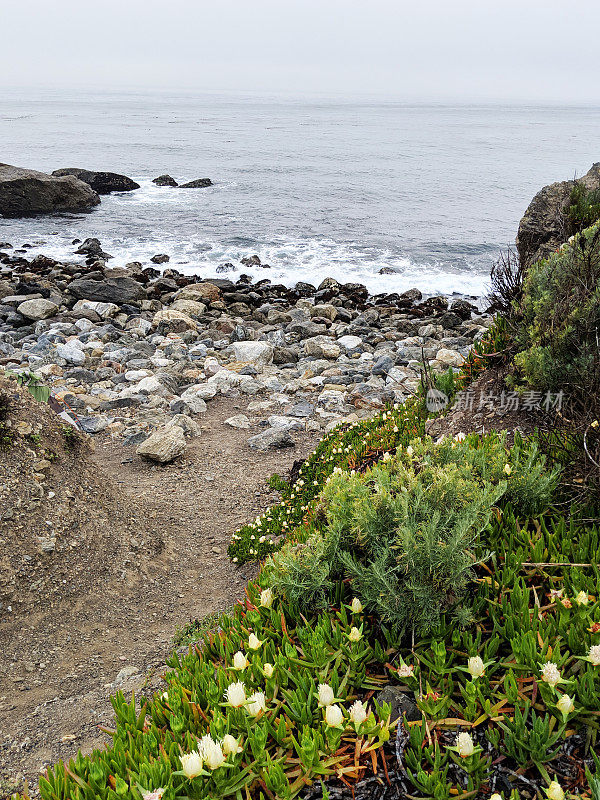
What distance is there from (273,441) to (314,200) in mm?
30901

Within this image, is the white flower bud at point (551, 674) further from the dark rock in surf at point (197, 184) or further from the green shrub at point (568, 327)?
the dark rock in surf at point (197, 184)

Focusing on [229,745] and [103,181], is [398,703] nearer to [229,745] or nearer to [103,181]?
[229,745]

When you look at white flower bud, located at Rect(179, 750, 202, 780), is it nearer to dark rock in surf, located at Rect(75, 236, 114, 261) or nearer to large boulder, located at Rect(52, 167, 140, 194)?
dark rock in surf, located at Rect(75, 236, 114, 261)

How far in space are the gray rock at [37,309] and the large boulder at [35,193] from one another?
808 inches

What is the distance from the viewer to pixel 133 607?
4762 mm

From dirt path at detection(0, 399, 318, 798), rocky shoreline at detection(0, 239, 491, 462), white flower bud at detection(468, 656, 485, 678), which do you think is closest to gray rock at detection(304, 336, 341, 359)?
rocky shoreline at detection(0, 239, 491, 462)

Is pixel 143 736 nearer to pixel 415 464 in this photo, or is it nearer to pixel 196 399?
pixel 415 464

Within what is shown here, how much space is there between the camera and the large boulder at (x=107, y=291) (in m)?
16.3

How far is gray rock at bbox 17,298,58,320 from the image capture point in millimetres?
14233

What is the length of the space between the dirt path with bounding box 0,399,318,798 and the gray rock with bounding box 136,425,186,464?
0.13m

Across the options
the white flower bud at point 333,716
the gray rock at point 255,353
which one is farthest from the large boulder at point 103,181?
the white flower bud at point 333,716

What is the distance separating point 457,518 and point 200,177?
45.9 m

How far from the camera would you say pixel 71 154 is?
176ft

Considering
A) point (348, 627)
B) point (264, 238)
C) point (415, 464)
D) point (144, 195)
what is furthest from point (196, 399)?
point (144, 195)
